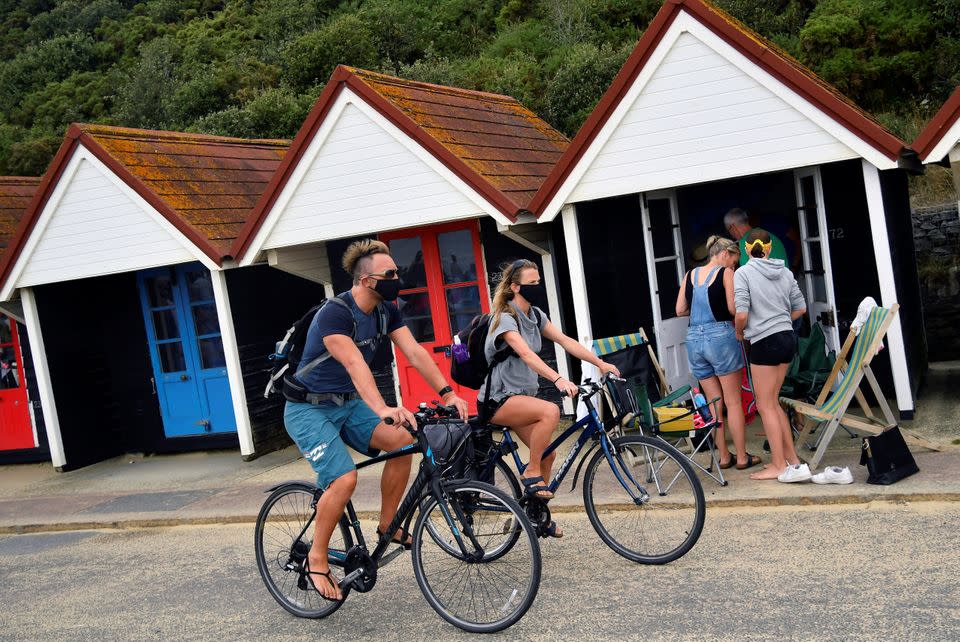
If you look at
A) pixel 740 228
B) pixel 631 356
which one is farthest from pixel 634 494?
pixel 740 228

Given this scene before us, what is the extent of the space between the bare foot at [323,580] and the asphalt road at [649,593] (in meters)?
0.21

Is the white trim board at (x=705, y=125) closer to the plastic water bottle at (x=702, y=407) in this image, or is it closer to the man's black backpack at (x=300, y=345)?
the plastic water bottle at (x=702, y=407)

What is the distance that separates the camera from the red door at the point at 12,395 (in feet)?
44.9

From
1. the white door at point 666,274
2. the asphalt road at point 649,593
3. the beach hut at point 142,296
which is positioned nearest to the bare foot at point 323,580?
the asphalt road at point 649,593

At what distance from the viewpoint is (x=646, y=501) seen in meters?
5.77

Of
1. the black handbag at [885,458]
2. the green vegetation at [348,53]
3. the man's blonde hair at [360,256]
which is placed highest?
the green vegetation at [348,53]

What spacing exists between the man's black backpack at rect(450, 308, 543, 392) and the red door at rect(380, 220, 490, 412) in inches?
185

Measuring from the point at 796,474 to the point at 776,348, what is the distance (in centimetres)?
90

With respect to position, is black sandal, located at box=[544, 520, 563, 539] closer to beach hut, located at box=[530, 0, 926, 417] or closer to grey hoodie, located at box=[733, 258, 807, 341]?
grey hoodie, located at box=[733, 258, 807, 341]

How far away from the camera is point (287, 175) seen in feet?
35.2

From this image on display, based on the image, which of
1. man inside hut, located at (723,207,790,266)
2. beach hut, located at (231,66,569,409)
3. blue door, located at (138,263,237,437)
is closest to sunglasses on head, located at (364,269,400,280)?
beach hut, located at (231,66,569,409)

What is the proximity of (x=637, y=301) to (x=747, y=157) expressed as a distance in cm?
214

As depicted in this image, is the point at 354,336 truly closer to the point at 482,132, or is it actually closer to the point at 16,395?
the point at 482,132

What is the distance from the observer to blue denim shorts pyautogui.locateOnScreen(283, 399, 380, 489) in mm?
5539
